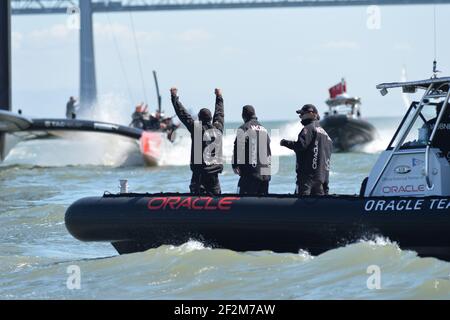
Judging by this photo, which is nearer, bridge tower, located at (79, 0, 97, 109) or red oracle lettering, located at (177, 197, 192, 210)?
red oracle lettering, located at (177, 197, 192, 210)

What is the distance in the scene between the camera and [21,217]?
16.1 meters

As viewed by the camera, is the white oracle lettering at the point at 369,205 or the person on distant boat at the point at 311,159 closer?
the white oracle lettering at the point at 369,205

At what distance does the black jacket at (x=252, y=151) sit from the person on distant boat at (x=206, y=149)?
1.07ft

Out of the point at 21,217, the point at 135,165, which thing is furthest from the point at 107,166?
the point at 21,217

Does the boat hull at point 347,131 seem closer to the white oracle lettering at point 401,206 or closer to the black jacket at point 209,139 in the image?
the black jacket at point 209,139

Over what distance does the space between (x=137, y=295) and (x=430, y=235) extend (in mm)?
2390

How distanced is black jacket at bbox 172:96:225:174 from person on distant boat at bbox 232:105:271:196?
314 millimetres

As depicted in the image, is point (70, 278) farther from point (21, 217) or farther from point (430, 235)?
point (21, 217)

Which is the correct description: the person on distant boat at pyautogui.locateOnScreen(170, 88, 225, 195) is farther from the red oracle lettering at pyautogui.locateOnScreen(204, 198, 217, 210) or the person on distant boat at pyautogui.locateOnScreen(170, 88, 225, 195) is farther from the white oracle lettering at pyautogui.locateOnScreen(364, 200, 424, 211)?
the white oracle lettering at pyautogui.locateOnScreen(364, 200, 424, 211)

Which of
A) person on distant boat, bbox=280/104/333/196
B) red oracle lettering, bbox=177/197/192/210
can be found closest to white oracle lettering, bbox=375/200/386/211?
person on distant boat, bbox=280/104/333/196

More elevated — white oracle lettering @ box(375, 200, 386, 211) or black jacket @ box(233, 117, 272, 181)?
black jacket @ box(233, 117, 272, 181)

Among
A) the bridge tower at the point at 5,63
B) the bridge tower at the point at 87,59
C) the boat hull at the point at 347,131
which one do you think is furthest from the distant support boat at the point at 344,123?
the bridge tower at the point at 87,59

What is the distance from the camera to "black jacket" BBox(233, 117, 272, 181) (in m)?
11.4

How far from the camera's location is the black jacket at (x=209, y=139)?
11.7m
